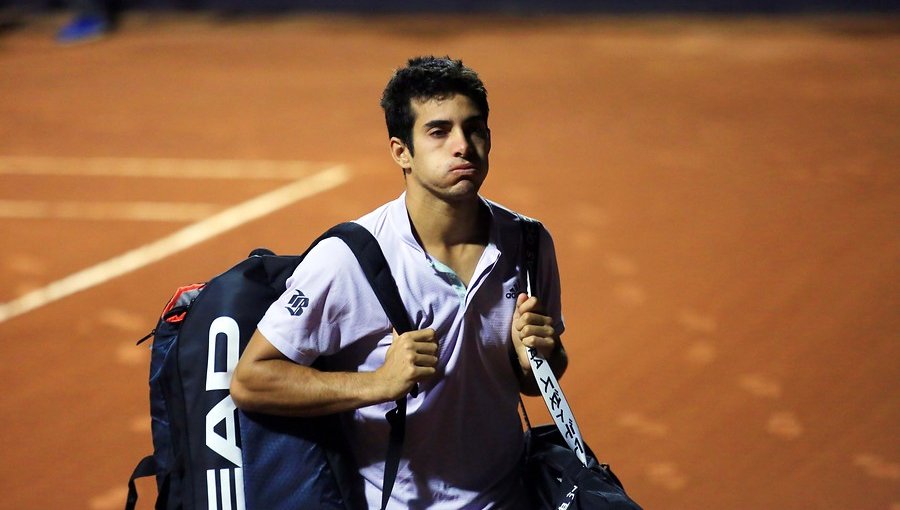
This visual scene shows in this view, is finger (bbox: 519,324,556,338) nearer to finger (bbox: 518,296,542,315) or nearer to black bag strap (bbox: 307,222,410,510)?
finger (bbox: 518,296,542,315)

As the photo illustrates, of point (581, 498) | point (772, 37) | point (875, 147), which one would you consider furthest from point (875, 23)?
point (581, 498)

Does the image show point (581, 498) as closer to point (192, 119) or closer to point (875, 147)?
point (875, 147)

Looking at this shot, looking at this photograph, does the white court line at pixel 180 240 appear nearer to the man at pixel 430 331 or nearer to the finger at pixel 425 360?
the man at pixel 430 331

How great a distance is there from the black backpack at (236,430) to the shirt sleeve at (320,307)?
38 millimetres

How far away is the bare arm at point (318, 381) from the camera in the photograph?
2.88 metres

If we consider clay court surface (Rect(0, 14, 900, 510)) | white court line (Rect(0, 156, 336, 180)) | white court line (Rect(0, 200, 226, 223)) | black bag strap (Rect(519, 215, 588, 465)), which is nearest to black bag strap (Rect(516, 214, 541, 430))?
black bag strap (Rect(519, 215, 588, 465))

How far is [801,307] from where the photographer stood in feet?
23.7

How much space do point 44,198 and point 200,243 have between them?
210 cm

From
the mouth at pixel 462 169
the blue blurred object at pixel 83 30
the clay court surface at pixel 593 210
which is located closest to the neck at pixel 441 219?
the mouth at pixel 462 169

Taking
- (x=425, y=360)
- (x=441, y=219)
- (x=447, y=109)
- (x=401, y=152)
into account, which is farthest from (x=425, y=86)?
(x=425, y=360)

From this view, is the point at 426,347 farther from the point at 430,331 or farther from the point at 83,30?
the point at 83,30

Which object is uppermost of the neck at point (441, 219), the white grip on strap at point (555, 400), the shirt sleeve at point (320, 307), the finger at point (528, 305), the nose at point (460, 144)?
the nose at point (460, 144)

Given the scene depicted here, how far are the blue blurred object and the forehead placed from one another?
15.5 metres

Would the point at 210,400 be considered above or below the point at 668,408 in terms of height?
above
